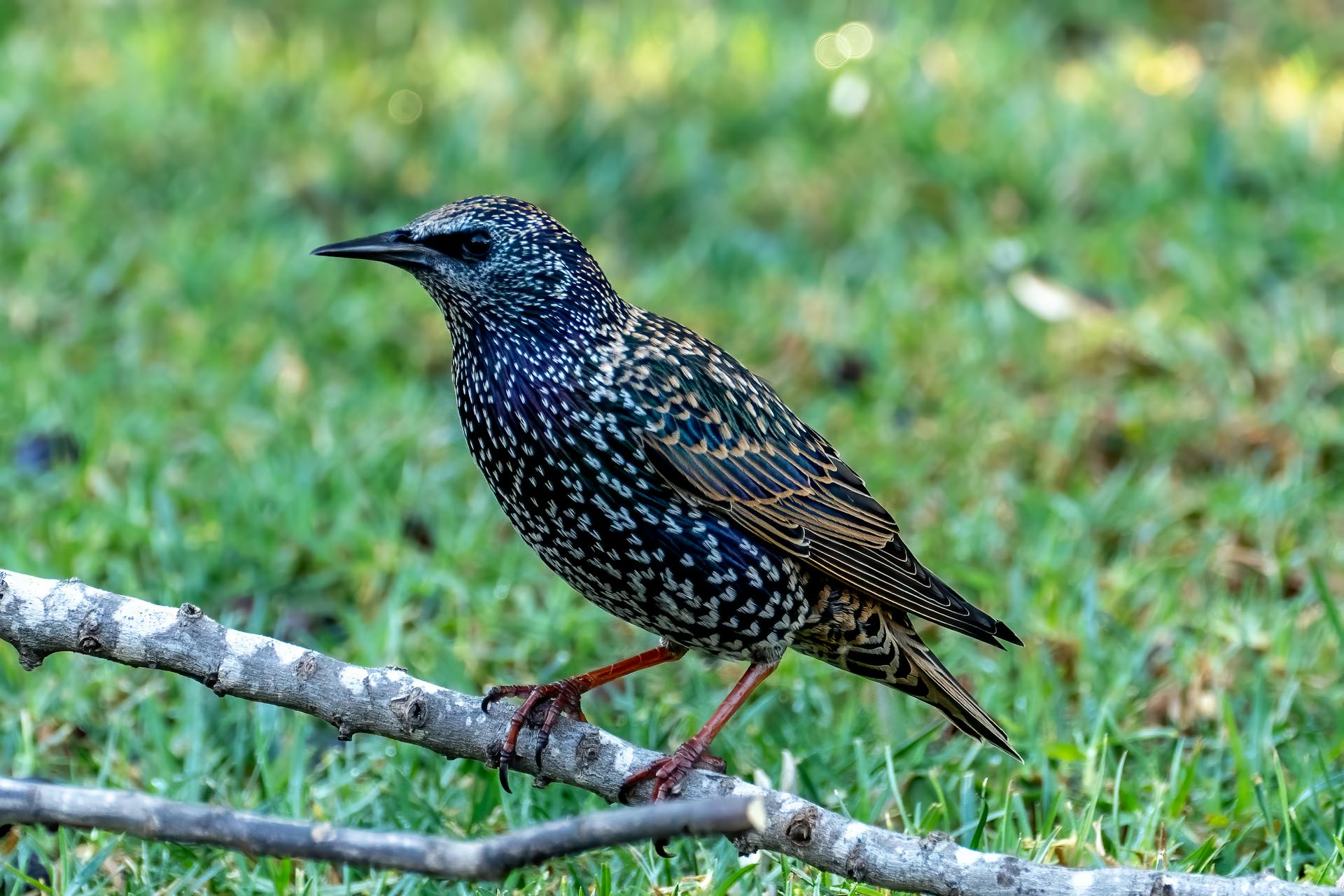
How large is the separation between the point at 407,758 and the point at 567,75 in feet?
14.6

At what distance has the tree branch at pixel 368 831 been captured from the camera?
6.67ft

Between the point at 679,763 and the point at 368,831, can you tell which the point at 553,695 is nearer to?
the point at 679,763

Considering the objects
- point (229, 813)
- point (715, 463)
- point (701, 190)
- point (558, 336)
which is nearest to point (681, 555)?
point (715, 463)

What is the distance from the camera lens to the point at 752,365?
590 centimetres

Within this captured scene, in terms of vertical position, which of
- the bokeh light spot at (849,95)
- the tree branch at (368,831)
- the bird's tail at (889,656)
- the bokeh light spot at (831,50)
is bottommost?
the tree branch at (368,831)

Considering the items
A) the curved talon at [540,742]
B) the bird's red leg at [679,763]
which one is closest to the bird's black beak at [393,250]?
the curved talon at [540,742]

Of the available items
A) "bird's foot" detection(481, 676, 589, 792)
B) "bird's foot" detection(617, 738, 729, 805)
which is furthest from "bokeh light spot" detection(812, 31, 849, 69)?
"bird's foot" detection(617, 738, 729, 805)

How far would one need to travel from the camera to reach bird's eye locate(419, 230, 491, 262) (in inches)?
137

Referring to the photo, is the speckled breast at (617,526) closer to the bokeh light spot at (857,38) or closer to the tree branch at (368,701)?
the tree branch at (368,701)

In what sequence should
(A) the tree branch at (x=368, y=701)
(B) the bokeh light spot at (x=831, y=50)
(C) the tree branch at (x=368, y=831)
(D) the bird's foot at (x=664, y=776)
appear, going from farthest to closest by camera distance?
(B) the bokeh light spot at (x=831, y=50) → (D) the bird's foot at (x=664, y=776) → (A) the tree branch at (x=368, y=701) → (C) the tree branch at (x=368, y=831)

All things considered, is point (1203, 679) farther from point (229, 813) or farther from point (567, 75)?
point (567, 75)

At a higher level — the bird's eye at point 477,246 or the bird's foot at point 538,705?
the bird's eye at point 477,246

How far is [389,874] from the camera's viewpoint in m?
3.21

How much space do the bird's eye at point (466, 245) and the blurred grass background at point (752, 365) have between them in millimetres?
1170
